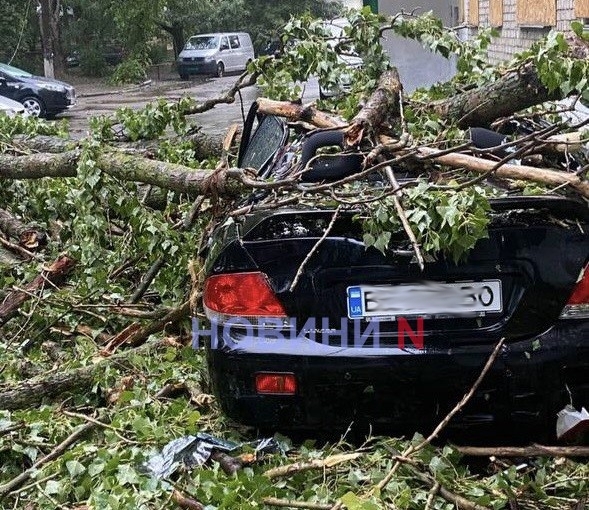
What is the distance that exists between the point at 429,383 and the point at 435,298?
31 cm

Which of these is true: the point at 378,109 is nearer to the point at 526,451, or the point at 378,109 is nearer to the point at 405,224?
the point at 405,224

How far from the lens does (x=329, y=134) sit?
3.92m

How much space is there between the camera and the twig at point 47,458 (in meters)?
3.30

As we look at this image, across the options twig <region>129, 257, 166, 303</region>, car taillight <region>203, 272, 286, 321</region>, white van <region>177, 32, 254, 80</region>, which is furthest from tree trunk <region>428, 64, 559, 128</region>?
white van <region>177, 32, 254, 80</region>

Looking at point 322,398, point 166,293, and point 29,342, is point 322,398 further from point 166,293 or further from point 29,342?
point 29,342

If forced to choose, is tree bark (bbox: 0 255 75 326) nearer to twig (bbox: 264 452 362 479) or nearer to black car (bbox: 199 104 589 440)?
black car (bbox: 199 104 589 440)

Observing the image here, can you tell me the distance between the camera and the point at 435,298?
3.00 meters

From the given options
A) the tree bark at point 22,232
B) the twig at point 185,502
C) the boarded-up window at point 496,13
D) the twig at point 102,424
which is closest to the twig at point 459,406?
the twig at point 185,502

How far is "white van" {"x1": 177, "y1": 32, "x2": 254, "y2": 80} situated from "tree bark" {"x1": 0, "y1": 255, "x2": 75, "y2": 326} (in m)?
31.0

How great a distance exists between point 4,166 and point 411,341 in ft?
15.2

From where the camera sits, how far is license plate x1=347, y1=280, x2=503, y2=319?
2996mm

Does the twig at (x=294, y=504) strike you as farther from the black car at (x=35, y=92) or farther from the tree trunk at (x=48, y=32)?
the tree trunk at (x=48, y=32)

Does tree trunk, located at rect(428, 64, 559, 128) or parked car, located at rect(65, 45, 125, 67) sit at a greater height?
tree trunk, located at rect(428, 64, 559, 128)

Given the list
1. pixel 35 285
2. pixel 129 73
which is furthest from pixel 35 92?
pixel 35 285
